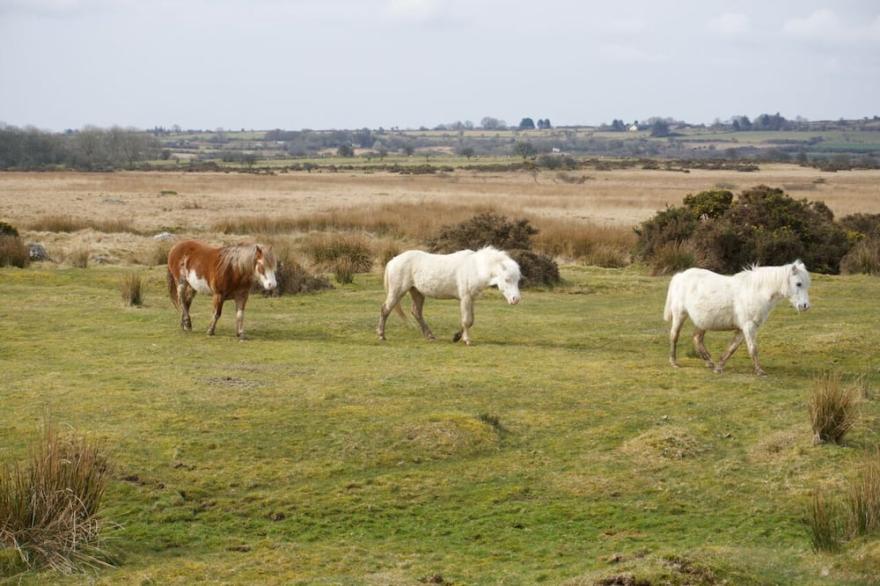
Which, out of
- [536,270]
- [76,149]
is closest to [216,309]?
[536,270]

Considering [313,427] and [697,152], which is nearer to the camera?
[313,427]

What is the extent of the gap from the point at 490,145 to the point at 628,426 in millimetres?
179656

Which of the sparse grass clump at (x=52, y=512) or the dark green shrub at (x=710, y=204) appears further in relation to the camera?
the dark green shrub at (x=710, y=204)

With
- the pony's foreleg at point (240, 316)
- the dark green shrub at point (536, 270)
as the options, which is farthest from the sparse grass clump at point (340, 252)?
the pony's foreleg at point (240, 316)

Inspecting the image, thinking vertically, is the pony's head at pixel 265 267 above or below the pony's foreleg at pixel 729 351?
above

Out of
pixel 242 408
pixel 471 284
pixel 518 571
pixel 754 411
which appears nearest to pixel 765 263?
pixel 471 284

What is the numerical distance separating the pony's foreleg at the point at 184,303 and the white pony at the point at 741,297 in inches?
288

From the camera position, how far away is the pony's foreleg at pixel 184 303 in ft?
50.0

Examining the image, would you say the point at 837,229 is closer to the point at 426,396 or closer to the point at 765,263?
the point at 765,263

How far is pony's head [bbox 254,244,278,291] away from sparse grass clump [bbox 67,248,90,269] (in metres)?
10.2

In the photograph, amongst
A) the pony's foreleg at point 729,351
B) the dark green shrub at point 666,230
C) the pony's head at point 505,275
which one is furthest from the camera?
the dark green shrub at point 666,230

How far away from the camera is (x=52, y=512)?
6.67m

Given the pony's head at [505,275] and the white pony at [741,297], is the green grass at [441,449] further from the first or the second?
the pony's head at [505,275]

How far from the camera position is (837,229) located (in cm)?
2730
